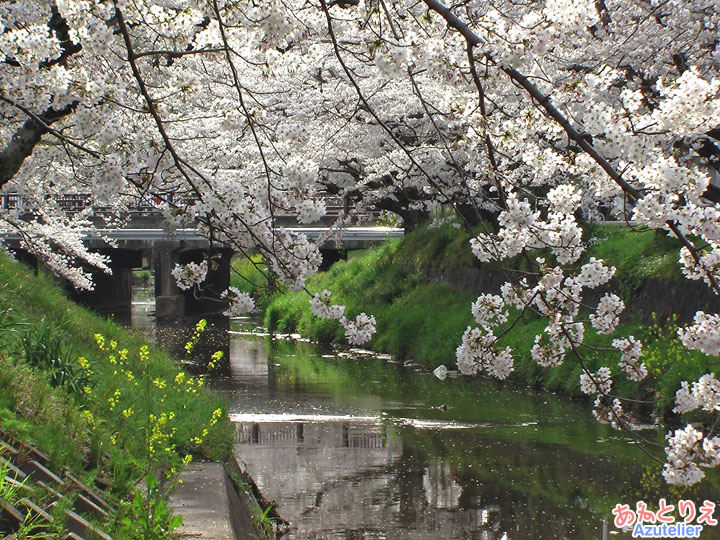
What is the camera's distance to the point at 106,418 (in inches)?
241

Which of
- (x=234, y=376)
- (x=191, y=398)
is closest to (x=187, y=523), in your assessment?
(x=191, y=398)

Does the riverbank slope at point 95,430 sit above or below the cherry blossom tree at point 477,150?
below

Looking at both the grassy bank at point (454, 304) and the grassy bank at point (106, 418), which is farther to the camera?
the grassy bank at point (454, 304)

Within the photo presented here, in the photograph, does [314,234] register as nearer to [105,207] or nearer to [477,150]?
[105,207]

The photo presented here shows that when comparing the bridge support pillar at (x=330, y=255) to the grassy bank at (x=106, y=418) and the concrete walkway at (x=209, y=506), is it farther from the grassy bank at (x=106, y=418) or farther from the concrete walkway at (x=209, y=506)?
the concrete walkway at (x=209, y=506)

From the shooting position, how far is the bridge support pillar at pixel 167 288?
32.4 m

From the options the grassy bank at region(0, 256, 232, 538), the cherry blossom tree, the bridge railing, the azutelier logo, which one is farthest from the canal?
the cherry blossom tree

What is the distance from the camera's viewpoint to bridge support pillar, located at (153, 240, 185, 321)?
32.4 metres

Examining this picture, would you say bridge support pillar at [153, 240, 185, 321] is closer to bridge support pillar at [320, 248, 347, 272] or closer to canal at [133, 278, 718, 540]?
bridge support pillar at [320, 248, 347, 272]

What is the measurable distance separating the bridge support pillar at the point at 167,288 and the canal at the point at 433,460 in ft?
57.6

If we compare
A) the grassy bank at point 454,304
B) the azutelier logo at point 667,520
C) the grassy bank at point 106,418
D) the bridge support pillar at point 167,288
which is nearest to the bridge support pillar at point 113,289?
the bridge support pillar at point 167,288

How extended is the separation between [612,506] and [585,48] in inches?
240

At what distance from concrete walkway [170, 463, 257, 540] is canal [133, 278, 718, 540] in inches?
46.2

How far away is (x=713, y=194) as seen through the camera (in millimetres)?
10461
